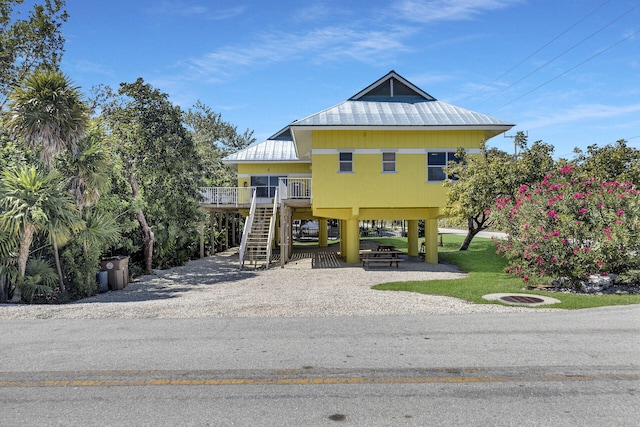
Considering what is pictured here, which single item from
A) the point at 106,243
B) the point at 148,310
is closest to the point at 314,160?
the point at 106,243

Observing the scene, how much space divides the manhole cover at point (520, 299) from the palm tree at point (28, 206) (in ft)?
38.0

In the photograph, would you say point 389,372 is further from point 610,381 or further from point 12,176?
point 12,176

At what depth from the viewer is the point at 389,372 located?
5598 mm

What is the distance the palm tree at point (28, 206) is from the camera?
1103 centimetres

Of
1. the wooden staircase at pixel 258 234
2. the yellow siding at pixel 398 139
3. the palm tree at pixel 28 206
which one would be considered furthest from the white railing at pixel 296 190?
the palm tree at pixel 28 206

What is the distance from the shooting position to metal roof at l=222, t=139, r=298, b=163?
95.3 feet

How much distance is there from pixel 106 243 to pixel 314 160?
8.93 m

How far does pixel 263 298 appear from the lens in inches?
467

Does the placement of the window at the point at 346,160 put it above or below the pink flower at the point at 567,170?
above

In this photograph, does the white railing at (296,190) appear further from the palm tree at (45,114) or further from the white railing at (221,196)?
the palm tree at (45,114)

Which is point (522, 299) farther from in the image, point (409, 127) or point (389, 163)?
point (389, 163)

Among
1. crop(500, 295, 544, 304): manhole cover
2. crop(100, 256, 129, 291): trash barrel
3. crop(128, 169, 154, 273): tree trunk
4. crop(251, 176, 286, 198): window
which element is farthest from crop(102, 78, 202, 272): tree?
crop(500, 295, 544, 304): manhole cover

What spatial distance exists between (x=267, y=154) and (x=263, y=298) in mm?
19182

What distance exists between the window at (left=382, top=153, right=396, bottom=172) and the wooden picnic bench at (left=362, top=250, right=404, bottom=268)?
370 cm
